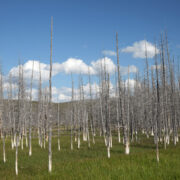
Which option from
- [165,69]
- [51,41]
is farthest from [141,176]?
[165,69]

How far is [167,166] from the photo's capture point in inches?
455

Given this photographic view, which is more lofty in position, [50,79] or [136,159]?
[50,79]

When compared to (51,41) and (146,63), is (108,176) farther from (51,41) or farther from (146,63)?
(146,63)

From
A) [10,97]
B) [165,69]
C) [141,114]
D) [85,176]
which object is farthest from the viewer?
[141,114]

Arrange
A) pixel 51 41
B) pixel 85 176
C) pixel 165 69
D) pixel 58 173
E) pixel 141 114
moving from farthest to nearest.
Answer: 1. pixel 141 114
2. pixel 165 69
3. pixel 51 41
4. pixel 58 173
5. pixel 85 176

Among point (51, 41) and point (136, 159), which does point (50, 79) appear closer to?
point (51, 41)

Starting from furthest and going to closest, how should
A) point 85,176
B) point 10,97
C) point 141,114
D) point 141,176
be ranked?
point 141,114
point 10,97
point 85,176
point 141,176

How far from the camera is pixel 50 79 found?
42.4 ft

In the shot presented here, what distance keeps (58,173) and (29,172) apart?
280 cm

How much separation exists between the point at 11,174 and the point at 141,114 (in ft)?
118

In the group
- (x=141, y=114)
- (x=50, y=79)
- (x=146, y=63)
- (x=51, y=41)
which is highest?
(x=146, y=63)

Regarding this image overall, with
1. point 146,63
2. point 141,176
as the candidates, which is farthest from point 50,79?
Answer: point 146,63

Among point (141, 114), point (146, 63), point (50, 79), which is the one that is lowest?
point (141, 114)

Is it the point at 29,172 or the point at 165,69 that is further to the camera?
the point at 165,69
